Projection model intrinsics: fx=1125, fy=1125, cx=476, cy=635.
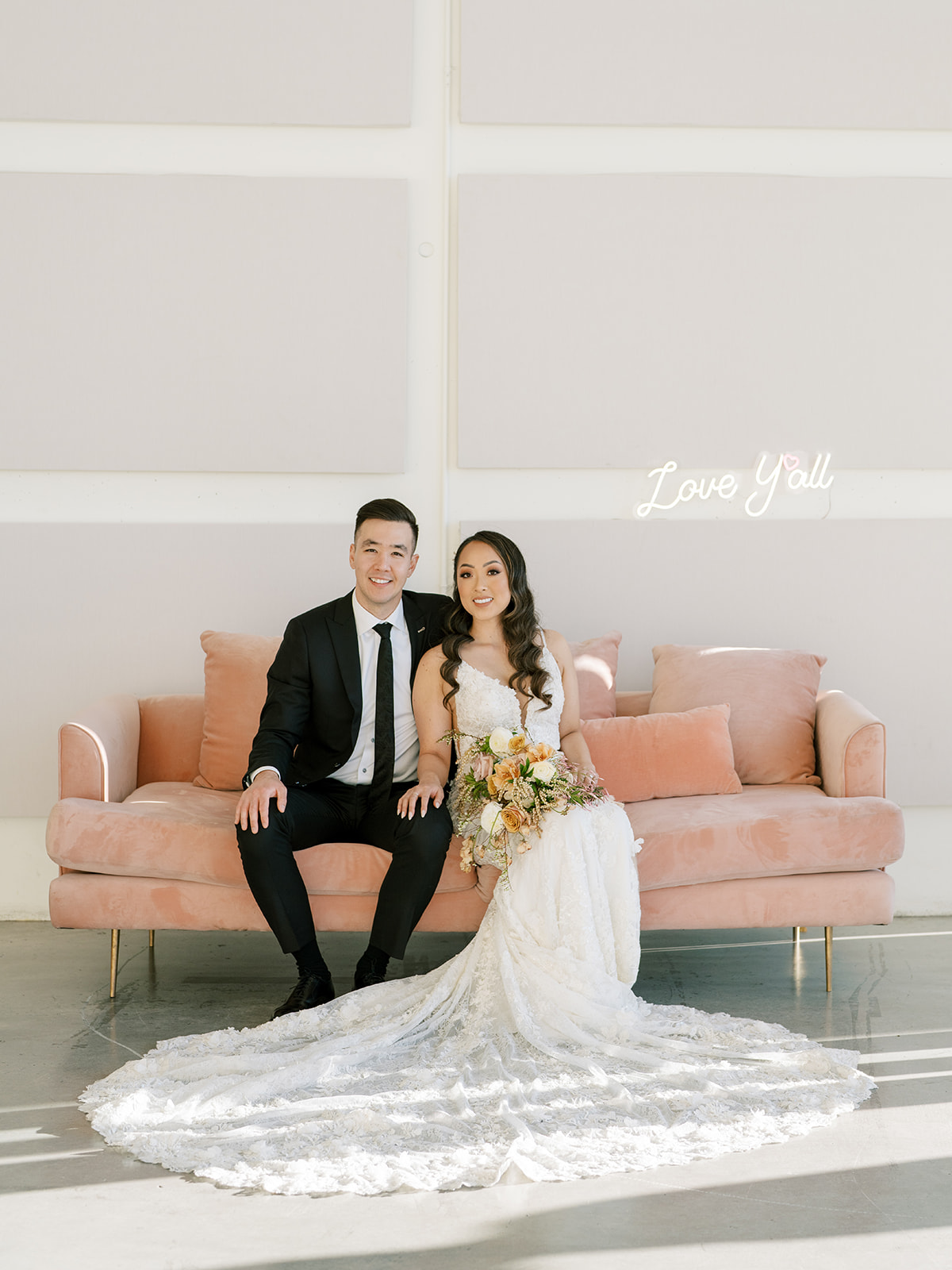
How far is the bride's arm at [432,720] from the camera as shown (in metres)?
3.30

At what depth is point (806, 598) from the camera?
4301 mm

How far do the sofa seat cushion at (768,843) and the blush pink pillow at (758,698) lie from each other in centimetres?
48

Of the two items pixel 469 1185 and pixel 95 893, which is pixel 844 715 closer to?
pixel 469 1185

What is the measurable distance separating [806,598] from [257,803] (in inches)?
90.6

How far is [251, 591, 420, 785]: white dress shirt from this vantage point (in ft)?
11.3

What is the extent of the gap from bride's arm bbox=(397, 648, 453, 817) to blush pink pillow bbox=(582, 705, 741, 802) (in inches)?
22.6

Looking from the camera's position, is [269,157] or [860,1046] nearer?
[860,1046]

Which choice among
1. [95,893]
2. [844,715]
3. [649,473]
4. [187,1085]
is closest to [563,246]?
[649,473]

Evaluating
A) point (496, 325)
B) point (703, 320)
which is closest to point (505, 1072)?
point (496, 325)

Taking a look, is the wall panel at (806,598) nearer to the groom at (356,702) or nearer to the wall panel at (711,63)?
the groom at (356,702)

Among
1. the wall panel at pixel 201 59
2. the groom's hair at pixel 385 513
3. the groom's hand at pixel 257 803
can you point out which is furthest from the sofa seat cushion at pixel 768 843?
the wall panel at pixel 201 59

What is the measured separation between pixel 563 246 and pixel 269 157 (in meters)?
Result: 1.15

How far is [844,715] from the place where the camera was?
3676 mm

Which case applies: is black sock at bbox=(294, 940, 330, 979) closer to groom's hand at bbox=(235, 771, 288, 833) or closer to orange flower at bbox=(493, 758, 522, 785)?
groom's hand at bbox=(235, 771, 288, 833)
